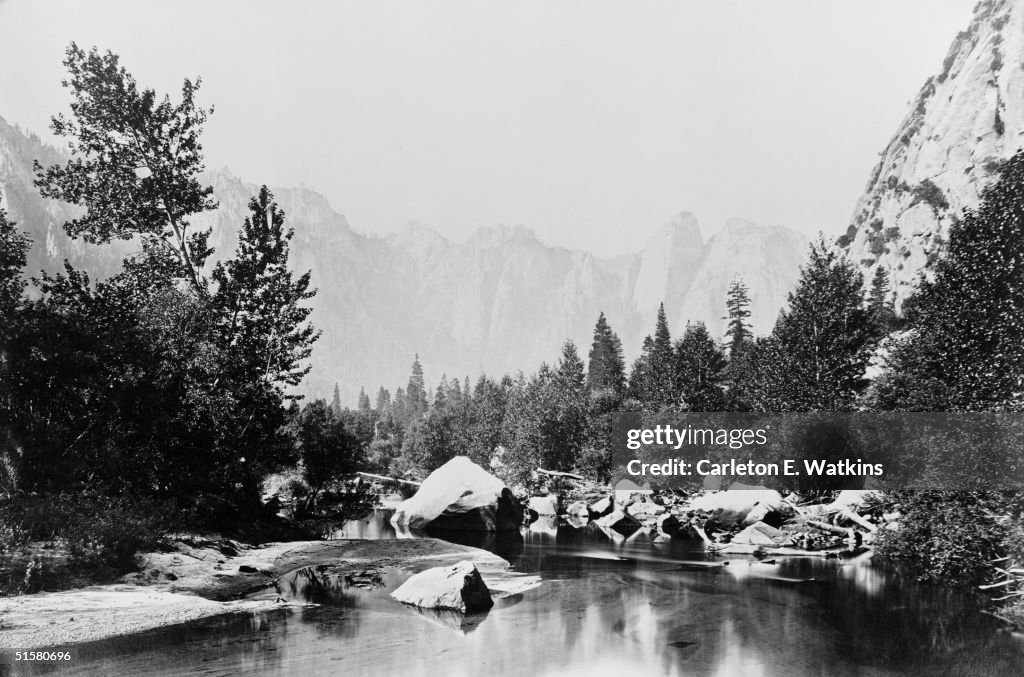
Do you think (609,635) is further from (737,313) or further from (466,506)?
(737,313)

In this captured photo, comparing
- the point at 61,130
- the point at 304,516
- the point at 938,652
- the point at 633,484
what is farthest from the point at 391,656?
the point at 633,484

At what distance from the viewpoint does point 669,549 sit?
2781 cm

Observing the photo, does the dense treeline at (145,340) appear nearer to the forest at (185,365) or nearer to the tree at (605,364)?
the forest at (185,365)

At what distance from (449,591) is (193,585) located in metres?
6.83

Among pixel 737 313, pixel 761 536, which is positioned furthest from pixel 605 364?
pixel 761 536

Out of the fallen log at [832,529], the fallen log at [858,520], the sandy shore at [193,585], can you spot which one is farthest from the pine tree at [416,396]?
the sandy shore at [193,585]

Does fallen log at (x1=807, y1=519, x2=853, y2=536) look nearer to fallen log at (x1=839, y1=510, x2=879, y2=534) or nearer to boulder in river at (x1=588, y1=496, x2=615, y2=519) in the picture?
fallen log at (x1=839, y1=510, x2=879, y2=534)

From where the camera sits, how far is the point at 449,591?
590 inches

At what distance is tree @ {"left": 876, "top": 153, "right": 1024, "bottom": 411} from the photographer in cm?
1565

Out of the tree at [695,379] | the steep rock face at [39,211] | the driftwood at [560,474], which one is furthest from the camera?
the driftwood at [560,474]

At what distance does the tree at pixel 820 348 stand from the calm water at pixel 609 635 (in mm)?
18765

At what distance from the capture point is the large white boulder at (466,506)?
34.5 metres

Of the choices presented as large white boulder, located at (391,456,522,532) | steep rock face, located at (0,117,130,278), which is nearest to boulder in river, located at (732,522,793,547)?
large white boulder, located at (391,456,522,532)

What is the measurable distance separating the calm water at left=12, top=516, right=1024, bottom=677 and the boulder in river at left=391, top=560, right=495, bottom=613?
395 mm
